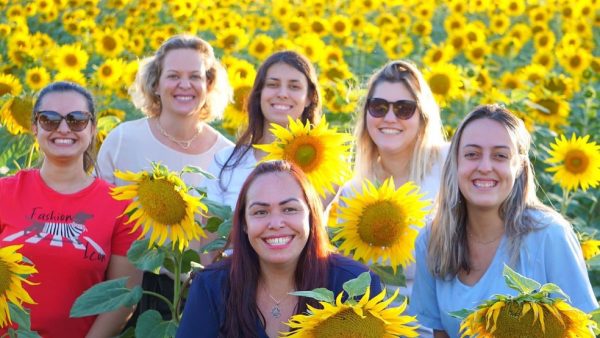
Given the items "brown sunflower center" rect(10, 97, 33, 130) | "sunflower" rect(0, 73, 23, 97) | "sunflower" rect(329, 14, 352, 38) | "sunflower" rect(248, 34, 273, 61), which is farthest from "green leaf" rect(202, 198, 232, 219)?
"sunflower" rect(329, 14, 352, 38)

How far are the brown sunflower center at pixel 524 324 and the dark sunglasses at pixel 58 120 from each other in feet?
5.64

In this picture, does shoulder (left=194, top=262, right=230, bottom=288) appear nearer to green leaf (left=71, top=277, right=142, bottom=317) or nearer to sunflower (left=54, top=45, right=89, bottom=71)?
green leaf (left=71, top=277, right=142, bottom=317)

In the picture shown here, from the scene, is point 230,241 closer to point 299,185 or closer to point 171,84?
point 299,185

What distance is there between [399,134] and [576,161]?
1.08m

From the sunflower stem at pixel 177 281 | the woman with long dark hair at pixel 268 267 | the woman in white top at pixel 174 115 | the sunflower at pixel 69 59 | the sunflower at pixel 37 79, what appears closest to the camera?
the woman with long dark hair at pixel 268 267

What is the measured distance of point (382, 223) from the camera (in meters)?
3.05

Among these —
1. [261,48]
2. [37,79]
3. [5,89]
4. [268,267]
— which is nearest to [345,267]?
[268,267]

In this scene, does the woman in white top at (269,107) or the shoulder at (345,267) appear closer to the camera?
the shoulder at (345,267)

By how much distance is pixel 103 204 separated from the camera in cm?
328

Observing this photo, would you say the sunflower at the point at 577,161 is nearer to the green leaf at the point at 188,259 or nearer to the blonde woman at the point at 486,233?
the blonde woman at the point at 486,233

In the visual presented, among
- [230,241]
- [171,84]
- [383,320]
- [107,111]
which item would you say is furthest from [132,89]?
[383,320]

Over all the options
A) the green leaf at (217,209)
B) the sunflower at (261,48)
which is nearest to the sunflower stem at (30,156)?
the green leaf at (217,209)

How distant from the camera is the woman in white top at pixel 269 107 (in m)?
3.57

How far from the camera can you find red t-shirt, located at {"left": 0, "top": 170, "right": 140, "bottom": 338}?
3166mm
